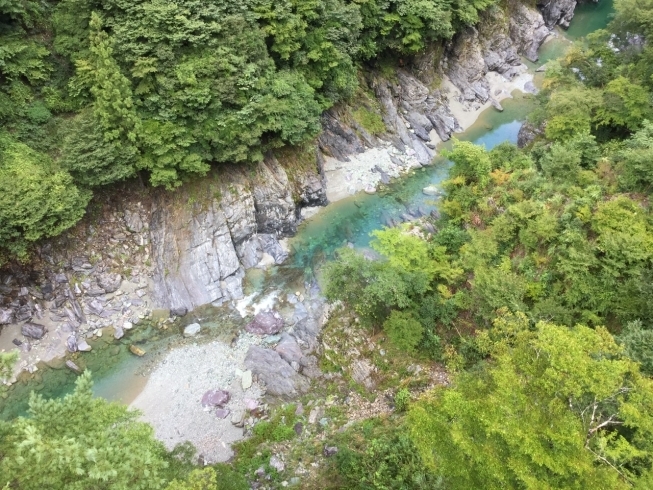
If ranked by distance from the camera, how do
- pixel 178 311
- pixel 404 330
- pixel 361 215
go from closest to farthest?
pixel 404 330, pixel 178 311, pixel 361 215

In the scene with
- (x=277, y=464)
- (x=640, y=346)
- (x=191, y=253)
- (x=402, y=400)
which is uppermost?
(x=191, y=253)

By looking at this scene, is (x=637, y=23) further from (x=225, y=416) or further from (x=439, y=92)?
(x=225, y=416)

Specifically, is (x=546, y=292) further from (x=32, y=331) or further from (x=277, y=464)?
(x=32, y=331)

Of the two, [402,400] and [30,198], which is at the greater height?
[30,198]

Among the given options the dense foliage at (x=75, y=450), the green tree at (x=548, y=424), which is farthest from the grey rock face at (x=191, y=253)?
the green tree at (x=548, y=424)

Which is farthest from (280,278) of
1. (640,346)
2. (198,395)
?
(640,346)

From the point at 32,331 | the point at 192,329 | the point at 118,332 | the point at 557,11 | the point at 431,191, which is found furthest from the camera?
the point at 557,11

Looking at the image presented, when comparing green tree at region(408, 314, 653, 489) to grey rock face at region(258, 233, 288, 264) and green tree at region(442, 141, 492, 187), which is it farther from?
grey rock face at region(258, 233, 288, 264)
